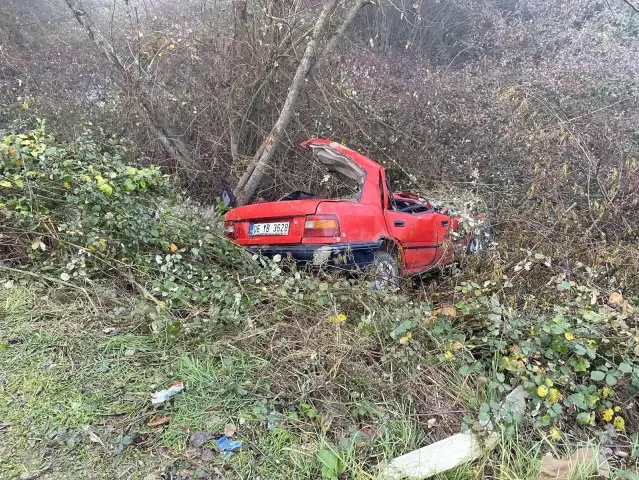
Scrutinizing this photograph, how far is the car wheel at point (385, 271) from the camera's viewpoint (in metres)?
4.17

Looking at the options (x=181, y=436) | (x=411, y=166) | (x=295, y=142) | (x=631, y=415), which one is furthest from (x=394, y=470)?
(x=411, y=166)

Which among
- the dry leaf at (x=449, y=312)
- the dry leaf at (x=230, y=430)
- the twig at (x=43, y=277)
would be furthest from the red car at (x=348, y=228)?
the dry leaf at (x=230, y=430)

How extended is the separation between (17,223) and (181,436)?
259cm

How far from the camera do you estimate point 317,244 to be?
170 inches

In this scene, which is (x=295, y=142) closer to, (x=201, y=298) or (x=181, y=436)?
(x=201, y=298)

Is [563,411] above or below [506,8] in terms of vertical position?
below

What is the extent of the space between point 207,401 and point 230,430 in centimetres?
27

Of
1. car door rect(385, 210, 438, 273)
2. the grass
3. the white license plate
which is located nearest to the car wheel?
car door rect(385, 210, 438, 273)

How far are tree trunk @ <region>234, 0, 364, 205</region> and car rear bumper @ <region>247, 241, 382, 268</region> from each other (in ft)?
7.79

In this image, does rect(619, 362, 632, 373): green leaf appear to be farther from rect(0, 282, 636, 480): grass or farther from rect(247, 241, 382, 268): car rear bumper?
rect(247, 241, 382, 268): car rear bumper

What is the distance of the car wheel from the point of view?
4172 mm

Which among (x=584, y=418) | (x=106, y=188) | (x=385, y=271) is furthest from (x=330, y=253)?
(x=584, y=418)

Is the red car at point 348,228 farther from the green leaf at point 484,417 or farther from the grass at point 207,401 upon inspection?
the green leaf at point 484,417

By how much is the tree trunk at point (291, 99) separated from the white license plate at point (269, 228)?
2117 mm
